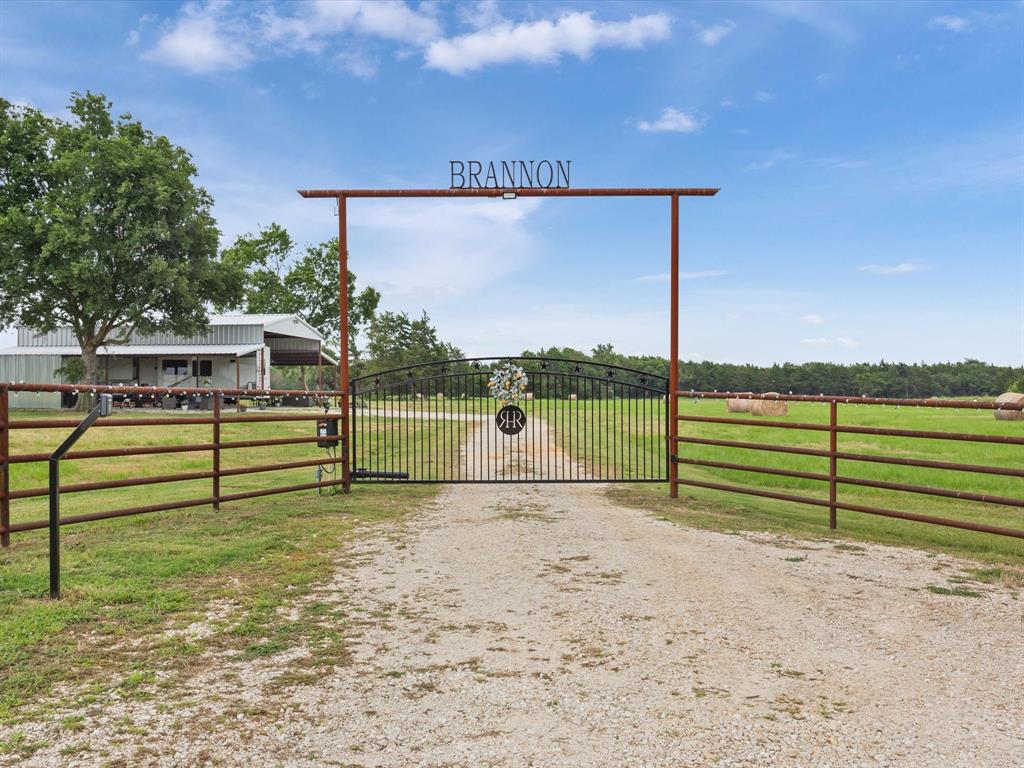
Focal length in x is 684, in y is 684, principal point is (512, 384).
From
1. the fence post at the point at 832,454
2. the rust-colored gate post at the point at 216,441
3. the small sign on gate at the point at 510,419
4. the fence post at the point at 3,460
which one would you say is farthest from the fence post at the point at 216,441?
the fence post at the point at 832,454

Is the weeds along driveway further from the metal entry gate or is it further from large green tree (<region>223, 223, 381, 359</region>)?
large green tree (<region>223, 223, 381, 359</region>)

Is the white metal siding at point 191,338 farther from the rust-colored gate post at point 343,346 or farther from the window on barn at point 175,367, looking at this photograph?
the rust-colored gate post at point 343,346

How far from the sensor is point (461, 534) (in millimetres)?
7066

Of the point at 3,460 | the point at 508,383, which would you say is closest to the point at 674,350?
the point at 508,383

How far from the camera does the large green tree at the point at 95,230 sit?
30.0 m

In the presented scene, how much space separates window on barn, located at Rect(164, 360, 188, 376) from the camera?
121ft

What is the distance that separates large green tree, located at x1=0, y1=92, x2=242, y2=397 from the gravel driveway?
30287mm

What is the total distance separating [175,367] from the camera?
37.2m

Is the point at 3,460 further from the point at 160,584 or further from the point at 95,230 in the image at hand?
the point at 95,230

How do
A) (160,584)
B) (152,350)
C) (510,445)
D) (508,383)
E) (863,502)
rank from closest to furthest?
(160,584)
(863,502)
(510,445)
(508,383)
(152,350)

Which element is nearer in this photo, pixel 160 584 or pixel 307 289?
pixel 160 584

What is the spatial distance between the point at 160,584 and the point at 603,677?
3465 millimetres

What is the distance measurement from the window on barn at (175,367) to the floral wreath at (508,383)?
104 ft

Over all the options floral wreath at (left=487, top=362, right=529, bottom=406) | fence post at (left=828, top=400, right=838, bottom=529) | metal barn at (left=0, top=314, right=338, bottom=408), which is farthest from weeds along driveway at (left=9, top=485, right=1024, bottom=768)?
metal barn at (left=0, top=314, right=338, bottom=408)
